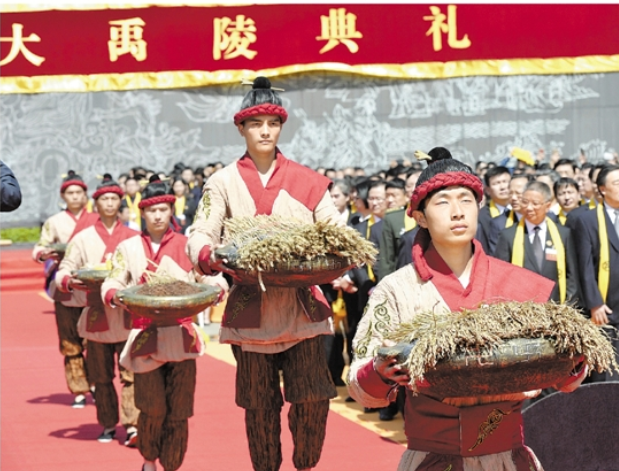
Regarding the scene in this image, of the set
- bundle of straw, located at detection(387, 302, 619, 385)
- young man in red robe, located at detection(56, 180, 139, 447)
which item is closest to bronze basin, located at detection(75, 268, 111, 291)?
young man in red robe, located at detection(56, 180, 139, 447)

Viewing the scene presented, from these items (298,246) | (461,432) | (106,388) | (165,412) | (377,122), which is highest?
(377,122)

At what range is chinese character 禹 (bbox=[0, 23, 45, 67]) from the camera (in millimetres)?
20156

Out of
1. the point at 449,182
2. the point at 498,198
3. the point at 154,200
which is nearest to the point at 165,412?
the point at 154,200

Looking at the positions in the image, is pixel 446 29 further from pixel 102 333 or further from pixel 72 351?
pixel 102 333

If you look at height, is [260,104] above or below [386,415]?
above

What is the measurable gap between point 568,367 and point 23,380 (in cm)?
803

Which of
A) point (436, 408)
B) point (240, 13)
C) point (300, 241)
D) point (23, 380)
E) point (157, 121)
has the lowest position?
point (23, 380)

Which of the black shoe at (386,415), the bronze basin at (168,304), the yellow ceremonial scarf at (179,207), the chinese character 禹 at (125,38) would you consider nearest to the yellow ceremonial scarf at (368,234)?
the black shoe at (386,415)

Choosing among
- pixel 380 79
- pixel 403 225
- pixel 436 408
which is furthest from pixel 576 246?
pixel 380 79

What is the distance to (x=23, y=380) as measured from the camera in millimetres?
10422

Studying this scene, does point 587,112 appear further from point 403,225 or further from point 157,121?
point 403,225

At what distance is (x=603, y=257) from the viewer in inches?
290

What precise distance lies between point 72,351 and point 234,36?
12274mm

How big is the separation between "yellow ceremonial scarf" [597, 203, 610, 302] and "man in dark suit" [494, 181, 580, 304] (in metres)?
0.19
